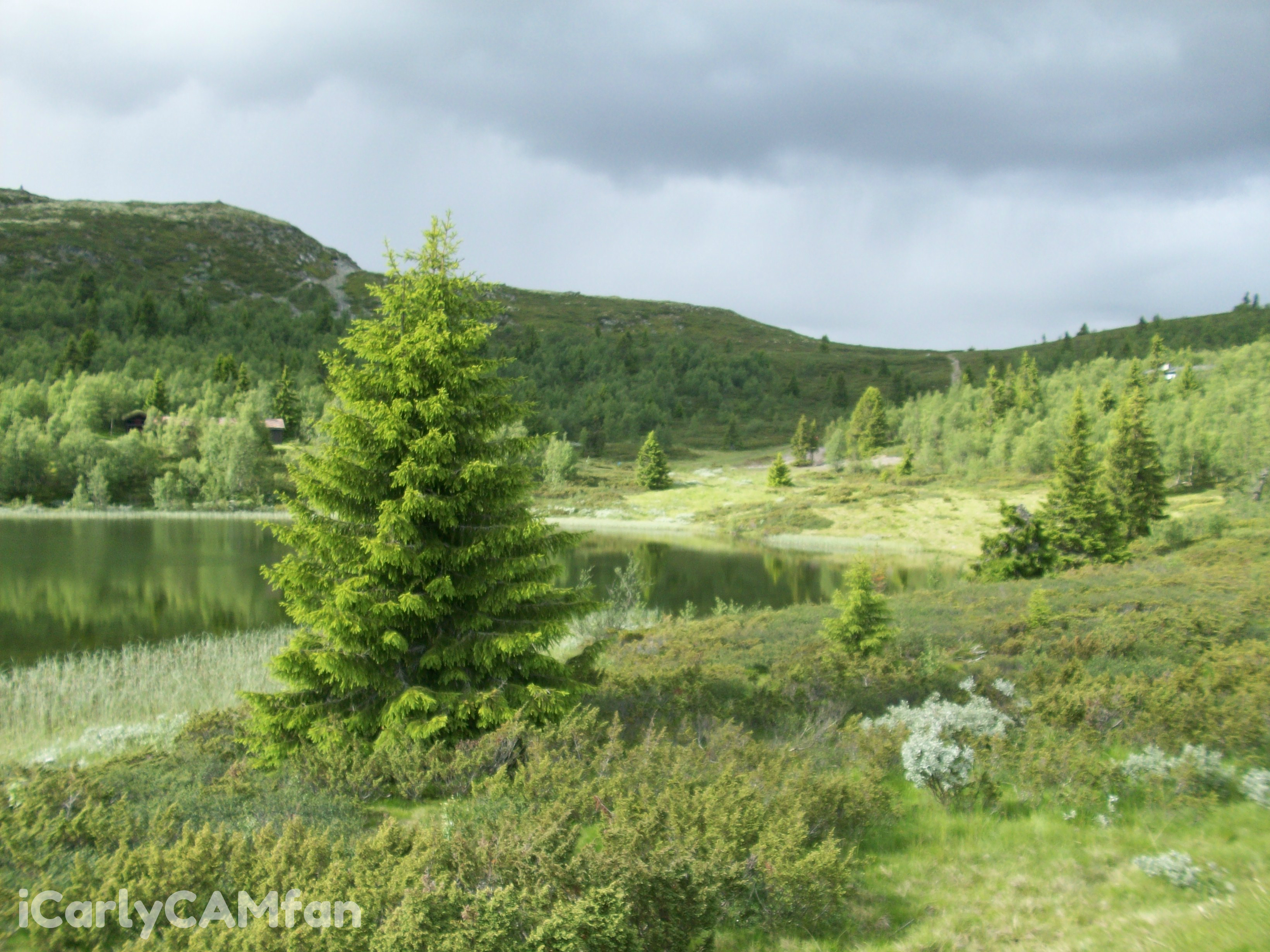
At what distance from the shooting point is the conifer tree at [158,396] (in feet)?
302

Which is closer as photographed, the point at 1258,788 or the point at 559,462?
the point at 1258,788

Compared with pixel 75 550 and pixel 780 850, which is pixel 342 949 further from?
pixel 75 550

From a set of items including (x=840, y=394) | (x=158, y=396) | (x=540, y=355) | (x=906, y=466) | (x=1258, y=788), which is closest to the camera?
(x=1258, y=788)

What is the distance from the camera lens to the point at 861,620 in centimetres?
1412

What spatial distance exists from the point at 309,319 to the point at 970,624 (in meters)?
176

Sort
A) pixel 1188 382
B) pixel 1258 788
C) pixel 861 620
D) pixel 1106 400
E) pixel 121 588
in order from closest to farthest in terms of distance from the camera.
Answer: pixel 1258 788 → pixel 861 620 → pixel 121 588 → pixel 1106 400 → pixel 1188 382

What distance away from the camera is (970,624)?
16.2 meters

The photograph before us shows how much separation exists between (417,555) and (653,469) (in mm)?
80513

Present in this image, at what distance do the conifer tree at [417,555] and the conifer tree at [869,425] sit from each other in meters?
97.2

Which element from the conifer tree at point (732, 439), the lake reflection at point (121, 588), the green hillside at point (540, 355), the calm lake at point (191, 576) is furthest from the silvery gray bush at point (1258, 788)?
the conifer tree at point (732, 439)

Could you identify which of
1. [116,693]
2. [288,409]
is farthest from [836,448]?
[116,693]

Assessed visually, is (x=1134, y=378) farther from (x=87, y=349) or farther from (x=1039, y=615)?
(x=87, y=349)

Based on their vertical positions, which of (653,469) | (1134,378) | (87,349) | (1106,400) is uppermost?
(87,349)

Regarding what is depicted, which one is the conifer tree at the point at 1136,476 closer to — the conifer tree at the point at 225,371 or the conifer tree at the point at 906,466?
the conifer tree at the point at 906,466
